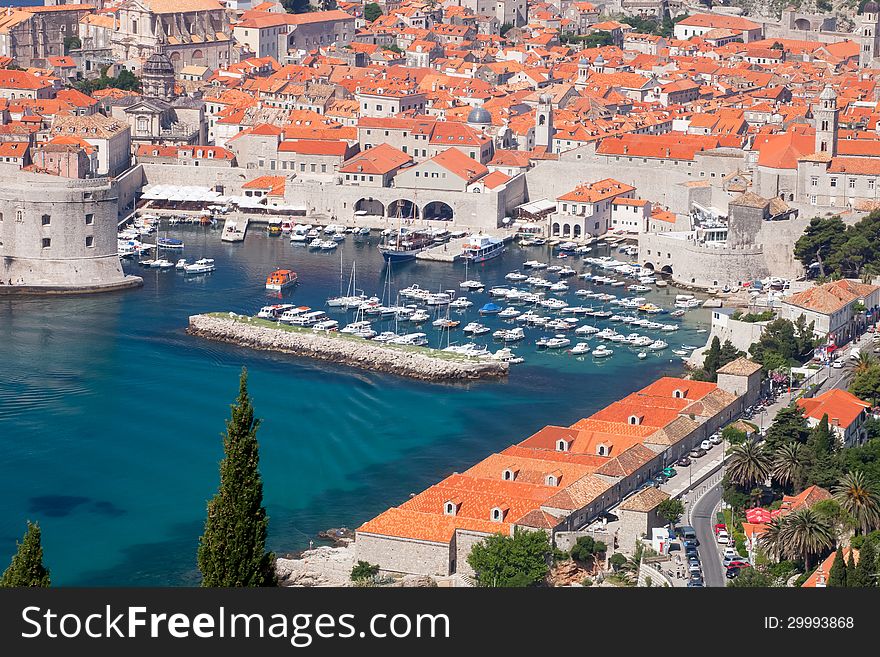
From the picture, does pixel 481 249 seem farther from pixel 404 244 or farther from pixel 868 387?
pixel 868 387

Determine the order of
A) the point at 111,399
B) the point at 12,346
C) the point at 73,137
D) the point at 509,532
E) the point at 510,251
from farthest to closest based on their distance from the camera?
the point at 73,137, the point at 510,251, the point at 12,346, the point at 111,399, the point at 509,532

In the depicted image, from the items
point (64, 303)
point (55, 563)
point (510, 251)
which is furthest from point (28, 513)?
point (510, 251)

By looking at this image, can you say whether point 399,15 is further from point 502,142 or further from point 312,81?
point 502,142

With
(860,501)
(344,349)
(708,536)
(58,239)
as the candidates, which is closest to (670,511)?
(708,536)

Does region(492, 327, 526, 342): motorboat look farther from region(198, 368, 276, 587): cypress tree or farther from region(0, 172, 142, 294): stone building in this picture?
region(198, 368, 276, 587): cypress tree

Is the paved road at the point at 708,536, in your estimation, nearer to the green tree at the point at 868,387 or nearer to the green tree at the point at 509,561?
the green tree at the point at 509,561

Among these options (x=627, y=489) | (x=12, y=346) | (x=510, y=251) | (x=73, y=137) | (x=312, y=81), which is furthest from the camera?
(x=312, y=81)
